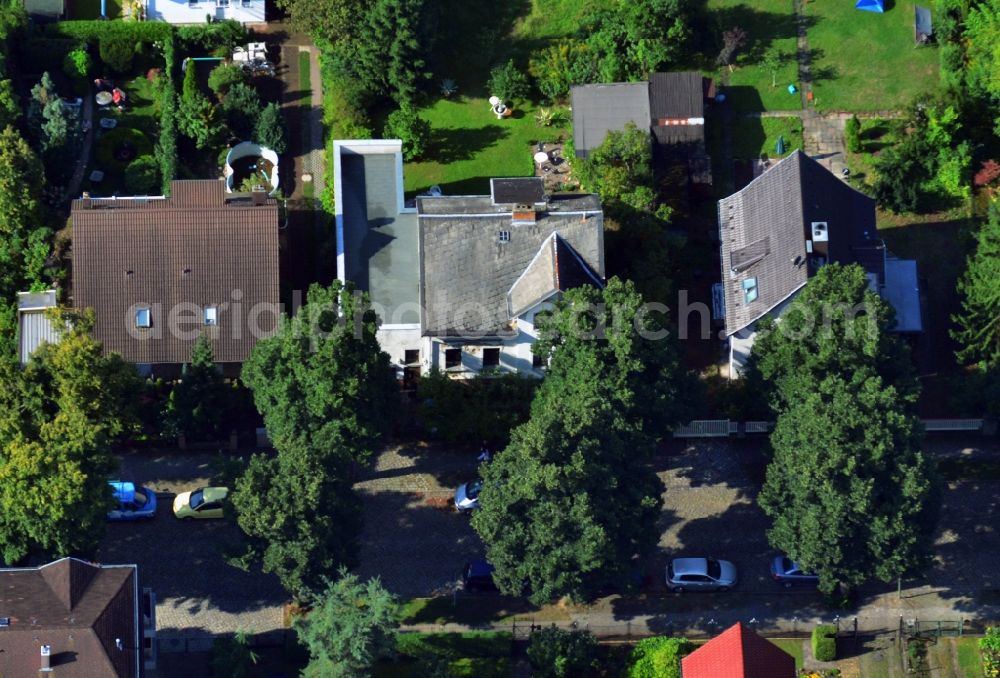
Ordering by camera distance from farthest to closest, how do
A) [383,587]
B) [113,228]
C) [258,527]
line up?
[113,228] → [383,587] → [258,527]

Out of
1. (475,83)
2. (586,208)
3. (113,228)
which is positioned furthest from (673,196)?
(113,228)

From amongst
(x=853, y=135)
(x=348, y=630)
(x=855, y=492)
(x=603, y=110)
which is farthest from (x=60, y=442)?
(x=853, y=135)

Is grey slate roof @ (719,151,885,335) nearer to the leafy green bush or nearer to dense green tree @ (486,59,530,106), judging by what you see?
dense green tree @ (486,59,530,106)

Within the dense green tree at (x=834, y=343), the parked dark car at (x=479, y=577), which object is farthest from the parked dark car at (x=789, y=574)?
the parked dark car at (x=479, y=577)

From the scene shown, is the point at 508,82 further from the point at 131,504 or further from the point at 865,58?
the point at 131,504

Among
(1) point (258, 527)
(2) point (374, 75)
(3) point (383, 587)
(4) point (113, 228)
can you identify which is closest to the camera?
(1) point (258, 527)

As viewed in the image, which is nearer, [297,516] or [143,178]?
[297,516]

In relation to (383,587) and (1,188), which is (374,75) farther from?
(383,587)

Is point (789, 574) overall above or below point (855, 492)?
below
